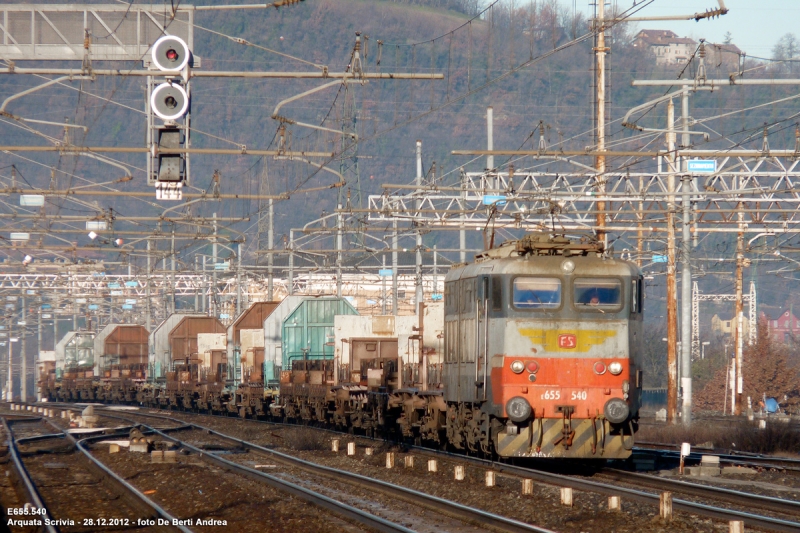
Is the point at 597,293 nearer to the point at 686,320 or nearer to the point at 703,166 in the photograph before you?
the point at 703,166

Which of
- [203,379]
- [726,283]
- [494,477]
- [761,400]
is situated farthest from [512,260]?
[726,283]

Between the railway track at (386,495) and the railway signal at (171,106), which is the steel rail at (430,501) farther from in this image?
the railway signal at (171,106)

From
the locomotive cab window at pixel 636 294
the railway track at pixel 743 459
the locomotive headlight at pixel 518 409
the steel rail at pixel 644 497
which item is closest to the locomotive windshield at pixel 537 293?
the locomotive cab window at pixel 636 294

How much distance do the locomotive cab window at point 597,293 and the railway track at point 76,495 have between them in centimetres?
740

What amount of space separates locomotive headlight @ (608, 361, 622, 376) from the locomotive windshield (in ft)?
4.19

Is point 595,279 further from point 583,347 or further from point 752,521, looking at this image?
point 752,521

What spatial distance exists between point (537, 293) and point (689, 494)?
400 cm

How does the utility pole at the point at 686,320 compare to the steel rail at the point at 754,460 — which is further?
the utility pole at the point at 686,320

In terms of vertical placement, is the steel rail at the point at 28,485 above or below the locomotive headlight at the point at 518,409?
below

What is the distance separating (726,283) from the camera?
162375 mm

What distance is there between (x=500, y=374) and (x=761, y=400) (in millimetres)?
40602

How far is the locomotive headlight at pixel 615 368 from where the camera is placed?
57.4 ft

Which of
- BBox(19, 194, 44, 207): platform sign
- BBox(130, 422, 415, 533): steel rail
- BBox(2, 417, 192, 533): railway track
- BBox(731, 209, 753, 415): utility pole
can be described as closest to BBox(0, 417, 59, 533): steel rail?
BBox(2, 417, 192, 533): railway track

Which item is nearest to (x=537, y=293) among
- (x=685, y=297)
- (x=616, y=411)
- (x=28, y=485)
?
(x=616, y=411)
